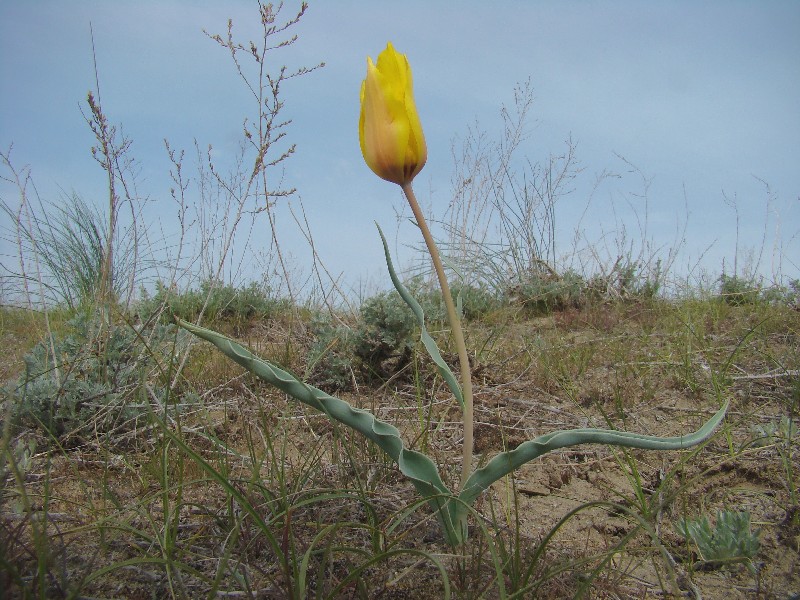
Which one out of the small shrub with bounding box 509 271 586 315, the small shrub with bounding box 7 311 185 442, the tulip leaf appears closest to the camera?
the tulip leaf

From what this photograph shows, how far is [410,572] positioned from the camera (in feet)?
3.49

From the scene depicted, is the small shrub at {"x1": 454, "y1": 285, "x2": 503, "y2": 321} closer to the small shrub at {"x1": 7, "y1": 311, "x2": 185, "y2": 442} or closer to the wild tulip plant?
the small shrub at {"x1": 7, "y1": 311, "x2": 185, "y2": 442}

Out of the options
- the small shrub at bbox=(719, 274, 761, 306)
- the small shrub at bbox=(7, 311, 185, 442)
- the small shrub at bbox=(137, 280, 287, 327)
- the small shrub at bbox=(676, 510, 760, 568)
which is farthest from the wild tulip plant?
the small shrub at bbox=(719, 274, 761, 306)

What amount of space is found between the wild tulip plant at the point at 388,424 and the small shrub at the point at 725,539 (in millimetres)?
351

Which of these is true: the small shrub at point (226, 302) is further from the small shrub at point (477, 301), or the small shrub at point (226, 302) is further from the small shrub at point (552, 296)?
the small shrub at point (552, 296)

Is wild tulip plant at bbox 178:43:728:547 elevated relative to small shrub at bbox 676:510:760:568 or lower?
elevated

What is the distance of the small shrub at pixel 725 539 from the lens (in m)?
1.24

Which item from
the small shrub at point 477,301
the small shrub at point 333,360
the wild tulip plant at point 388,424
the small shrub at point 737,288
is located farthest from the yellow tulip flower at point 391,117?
the small shrub at point 737,288

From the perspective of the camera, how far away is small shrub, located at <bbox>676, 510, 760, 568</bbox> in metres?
1.24

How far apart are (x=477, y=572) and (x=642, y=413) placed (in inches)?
53.9

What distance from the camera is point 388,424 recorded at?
1055 mm

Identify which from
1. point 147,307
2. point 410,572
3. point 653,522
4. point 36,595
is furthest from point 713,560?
point 147,307

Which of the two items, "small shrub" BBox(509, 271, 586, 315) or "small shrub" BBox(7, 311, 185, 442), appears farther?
"small shrub" BBox(509, 271, 586, 315)

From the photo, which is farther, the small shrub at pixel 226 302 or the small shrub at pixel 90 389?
the small shrub at pixel 226 302
